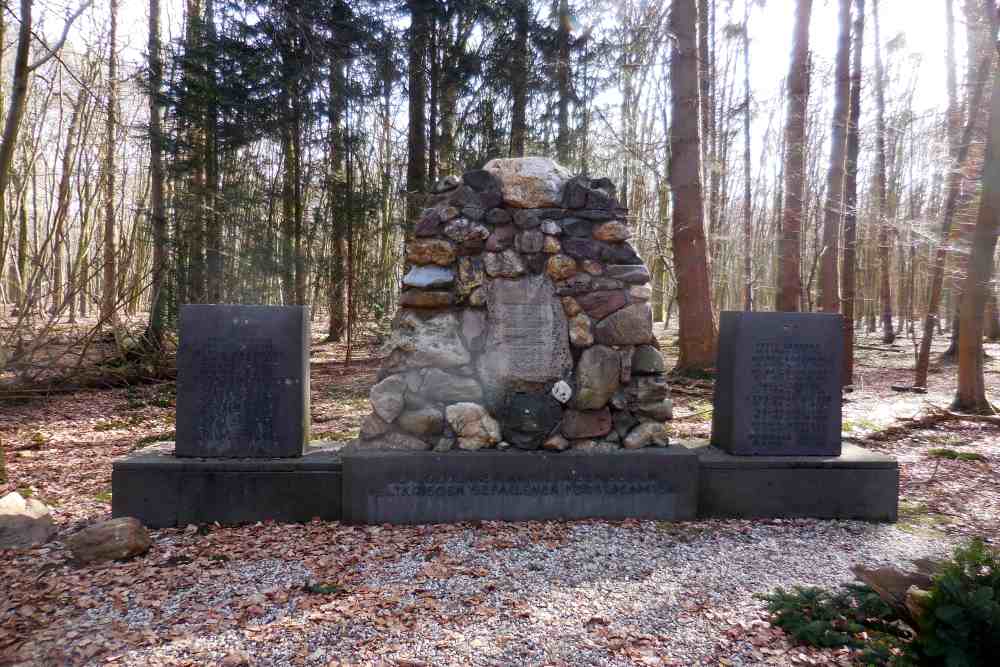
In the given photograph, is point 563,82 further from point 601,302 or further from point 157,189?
point 601,302

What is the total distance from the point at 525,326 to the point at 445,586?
1.90m

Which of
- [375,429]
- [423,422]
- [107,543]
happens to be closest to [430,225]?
[423,422]

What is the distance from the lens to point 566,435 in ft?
14.3

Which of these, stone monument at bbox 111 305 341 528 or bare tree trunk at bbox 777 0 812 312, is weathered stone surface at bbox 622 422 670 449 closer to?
stone monument at bbox 111 305 341 528

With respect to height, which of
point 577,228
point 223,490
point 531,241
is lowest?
point 223,490

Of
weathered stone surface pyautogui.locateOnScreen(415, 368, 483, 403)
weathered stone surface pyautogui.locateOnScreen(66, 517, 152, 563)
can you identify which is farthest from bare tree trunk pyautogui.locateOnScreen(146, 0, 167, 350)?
weathered stone surface pyautogui.locateOnScreen(415, 368, 483, 403)

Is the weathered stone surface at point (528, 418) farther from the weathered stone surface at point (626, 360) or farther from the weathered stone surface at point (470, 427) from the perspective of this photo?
the weathered stone surface at point (626, 360)

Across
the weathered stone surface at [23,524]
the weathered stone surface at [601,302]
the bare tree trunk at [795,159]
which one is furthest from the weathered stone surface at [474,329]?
the bare tree trunk at [795,159]

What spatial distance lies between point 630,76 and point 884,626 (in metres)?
9.87

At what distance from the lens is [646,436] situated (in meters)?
4.39

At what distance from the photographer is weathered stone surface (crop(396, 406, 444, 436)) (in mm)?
4238

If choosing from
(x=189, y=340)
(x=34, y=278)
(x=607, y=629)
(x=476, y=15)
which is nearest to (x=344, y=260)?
(x=476, y=15)

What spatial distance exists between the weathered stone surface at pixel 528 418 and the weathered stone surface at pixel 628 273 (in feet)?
3.37

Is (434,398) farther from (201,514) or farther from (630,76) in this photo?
(630,76)
